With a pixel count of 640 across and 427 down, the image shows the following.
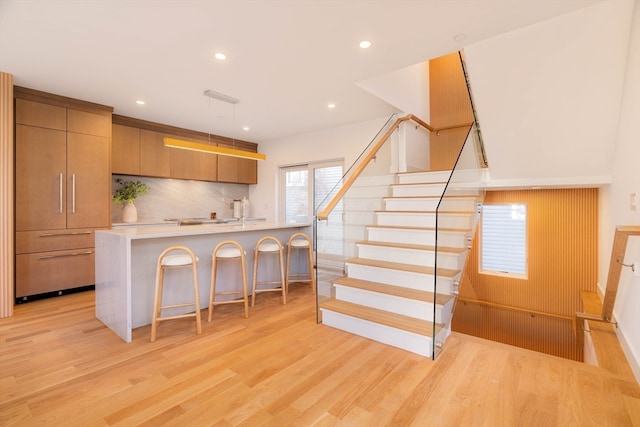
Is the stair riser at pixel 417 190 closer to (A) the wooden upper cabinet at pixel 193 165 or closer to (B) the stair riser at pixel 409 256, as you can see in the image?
(B) the stair riser at pixel 409 256

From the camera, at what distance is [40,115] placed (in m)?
3.80

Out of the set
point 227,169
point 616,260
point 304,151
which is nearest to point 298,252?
point 304,151

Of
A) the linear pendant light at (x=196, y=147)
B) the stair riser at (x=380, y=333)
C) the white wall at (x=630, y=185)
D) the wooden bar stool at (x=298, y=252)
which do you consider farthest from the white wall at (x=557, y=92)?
the linear pendant light at (x=196, y=147)

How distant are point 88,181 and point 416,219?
15.1 feet

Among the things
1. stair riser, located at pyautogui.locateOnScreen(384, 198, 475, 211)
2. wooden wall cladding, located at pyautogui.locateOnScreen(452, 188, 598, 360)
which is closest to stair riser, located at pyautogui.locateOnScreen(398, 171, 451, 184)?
stair riser, located at pyautogui.locateOnScreen(384, 198, 475, 211)

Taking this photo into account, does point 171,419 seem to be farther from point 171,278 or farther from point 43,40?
point 43,40

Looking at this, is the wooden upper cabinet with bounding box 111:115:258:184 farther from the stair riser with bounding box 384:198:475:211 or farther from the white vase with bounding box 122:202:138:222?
the stair riser with bounding box 384:198:475:211

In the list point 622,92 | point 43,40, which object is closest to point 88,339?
point 43,40

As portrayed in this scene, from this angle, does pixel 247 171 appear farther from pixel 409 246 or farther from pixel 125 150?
pixel 409 246

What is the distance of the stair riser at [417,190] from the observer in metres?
4.24

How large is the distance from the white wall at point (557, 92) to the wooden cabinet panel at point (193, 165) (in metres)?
4.86

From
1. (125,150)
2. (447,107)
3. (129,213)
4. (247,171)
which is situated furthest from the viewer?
(247,171)

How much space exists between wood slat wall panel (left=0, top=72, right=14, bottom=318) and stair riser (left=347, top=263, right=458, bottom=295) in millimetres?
3836

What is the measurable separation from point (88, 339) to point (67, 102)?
3246 millimetres
